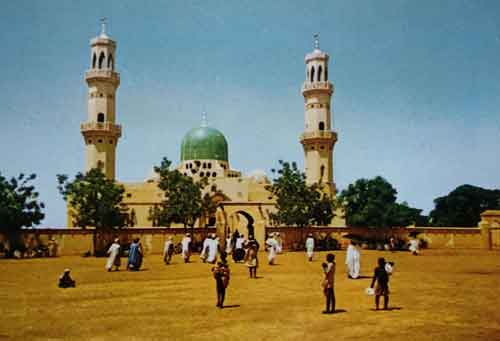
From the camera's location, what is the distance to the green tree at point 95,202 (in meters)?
35.0

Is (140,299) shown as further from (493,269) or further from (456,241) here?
(456,241)

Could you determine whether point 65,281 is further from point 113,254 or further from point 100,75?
point 100,75

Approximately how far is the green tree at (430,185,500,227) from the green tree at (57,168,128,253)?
39857 mm

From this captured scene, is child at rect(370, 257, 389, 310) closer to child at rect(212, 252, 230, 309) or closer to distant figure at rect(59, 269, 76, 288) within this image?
child at rect(212, 252, 230, 309)

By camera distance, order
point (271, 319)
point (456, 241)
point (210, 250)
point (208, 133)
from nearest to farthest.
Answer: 1. point (271, 319)
2. point (210, 250)
3. point (456, 241)
4. point (208, 133)

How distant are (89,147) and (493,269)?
3263 cm

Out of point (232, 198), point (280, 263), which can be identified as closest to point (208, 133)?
point (232, 198)

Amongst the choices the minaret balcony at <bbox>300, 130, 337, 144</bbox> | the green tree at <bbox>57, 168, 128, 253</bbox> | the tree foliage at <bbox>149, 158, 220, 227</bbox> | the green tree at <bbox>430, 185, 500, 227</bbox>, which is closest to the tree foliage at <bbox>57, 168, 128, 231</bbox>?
the green tree at <bbox>57, 168, 128, 253</bbox>

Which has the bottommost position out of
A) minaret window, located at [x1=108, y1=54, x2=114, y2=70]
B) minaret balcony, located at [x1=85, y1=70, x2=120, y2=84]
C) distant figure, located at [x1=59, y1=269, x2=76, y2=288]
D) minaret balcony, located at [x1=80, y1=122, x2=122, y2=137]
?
distant figure, located at [x1=59, y1=269, x2=76, y2=288]

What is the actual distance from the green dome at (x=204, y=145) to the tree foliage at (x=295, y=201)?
18.6 metres

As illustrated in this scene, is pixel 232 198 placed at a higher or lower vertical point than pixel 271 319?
higher

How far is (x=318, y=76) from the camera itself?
51125 millimetres

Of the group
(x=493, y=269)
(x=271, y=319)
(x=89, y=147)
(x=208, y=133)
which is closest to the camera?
A: (x=271, y=319)

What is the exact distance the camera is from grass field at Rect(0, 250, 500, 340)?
10.0m
